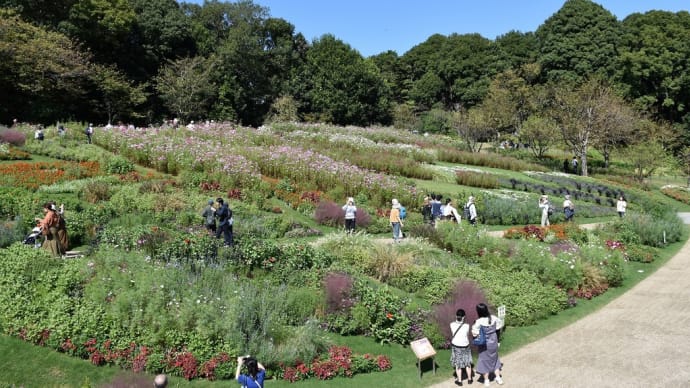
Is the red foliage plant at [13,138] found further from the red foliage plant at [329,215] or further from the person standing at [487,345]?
the person standing at [487,345]

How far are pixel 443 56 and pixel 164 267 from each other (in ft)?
218

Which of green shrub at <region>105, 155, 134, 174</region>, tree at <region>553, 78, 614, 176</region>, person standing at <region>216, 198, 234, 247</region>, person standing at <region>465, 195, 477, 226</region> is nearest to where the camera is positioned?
person standing at <region>216, 198, 234, 247</region>

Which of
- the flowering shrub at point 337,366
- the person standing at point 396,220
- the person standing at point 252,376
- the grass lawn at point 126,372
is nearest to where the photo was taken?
the person standing at point 252,376

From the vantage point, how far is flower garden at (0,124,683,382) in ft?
28.9

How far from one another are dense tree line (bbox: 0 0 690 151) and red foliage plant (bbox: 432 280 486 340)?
1229 inches

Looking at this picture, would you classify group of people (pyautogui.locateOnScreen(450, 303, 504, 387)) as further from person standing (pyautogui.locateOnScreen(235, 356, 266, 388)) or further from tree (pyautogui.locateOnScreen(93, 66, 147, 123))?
tree (pyautogui.locateOnScreen(93, 66, 147, 123))

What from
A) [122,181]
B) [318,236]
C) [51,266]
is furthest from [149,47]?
[51,266]

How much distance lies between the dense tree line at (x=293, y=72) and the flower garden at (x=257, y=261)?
14.5 m

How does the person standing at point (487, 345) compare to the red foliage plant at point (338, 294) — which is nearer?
the person standing at point (487, 345)

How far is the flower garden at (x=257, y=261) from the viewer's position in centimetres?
880

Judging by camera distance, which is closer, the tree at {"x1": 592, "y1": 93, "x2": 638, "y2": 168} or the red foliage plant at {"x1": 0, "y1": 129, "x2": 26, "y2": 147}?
the red foliage plant at {"x1": 0, "y1": 129, "x2": 26, "y2": 147}

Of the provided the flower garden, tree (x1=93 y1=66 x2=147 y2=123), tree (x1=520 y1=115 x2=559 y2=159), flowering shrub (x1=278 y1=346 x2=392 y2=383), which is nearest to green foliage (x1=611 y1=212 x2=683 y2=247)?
the flower garden

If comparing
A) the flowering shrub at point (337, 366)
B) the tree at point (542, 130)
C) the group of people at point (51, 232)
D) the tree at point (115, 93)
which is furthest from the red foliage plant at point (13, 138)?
the tree at point (542, 130)

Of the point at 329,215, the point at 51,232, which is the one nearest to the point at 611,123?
the point at 329,215
